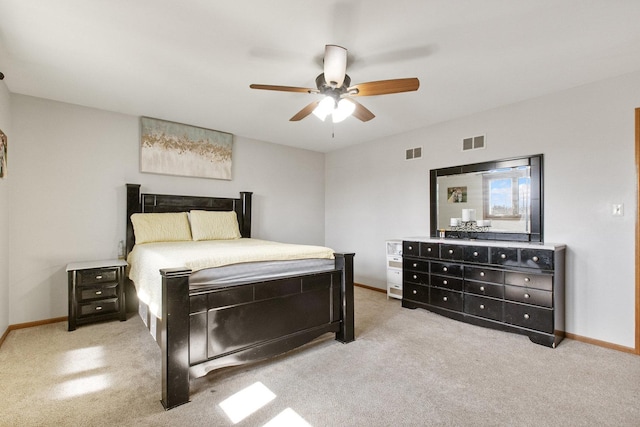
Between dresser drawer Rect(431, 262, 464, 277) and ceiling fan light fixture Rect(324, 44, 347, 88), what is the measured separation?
2.45 m

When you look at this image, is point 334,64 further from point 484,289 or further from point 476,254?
point 484,289

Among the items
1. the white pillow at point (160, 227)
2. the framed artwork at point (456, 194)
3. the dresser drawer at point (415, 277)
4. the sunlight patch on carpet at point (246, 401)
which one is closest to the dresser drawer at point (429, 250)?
the dresser drawer at point (415, 277)

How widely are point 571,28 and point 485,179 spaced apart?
188 cm

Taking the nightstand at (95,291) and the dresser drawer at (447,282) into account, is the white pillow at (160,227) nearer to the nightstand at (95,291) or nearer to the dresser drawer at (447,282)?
the nightstand at (95,291)

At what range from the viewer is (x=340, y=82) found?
2355 mm

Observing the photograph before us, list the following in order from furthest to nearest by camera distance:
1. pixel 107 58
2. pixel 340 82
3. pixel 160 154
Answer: pixel 160 154, pixel 107 58, pixel 340 82

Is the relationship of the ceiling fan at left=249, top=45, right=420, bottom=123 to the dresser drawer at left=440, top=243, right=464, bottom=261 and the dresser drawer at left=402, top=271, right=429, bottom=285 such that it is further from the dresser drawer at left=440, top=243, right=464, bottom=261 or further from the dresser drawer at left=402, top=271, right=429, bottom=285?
the dresser drawer at left=402, top=271, right=429, bottom=285

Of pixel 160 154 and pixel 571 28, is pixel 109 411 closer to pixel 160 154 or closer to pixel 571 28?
pixel 160 154

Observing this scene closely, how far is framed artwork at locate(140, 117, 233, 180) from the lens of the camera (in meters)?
4.02

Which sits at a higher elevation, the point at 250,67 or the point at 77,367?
the point at 250,67

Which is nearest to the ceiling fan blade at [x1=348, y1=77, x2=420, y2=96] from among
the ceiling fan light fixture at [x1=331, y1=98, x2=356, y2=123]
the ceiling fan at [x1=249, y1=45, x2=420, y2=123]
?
the ceiling fan at [x1=249, y1=45, x2=420, y2=123]

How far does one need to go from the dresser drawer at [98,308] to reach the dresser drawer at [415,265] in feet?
11.5

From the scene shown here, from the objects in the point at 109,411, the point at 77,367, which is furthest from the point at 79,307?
the point at 109,411

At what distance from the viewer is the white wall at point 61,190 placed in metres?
3.27
